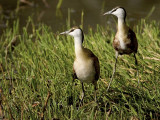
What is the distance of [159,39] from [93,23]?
7.87 feet

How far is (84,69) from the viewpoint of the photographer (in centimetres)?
251

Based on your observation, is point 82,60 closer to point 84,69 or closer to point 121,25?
point 84,69

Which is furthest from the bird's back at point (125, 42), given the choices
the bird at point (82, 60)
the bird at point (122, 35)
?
the bird at point (82, 60)

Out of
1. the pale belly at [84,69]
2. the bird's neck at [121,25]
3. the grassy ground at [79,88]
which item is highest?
the bird's neck at [121,25]

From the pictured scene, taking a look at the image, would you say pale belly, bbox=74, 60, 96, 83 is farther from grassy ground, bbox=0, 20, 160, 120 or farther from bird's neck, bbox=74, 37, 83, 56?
grassy ground, bbox=0, 20, 160, 120

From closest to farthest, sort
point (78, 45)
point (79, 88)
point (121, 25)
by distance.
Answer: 1. point (78, 45)
2. point (121, 25)
3. point (79, 88)

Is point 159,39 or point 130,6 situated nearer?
point 159,39

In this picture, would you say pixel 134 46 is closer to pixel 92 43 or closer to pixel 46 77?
pixel 46 77

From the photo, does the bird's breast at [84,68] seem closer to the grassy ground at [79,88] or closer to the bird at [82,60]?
the bird at [82,60]

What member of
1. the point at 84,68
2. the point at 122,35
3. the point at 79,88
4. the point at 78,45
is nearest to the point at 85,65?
the point at 84,68

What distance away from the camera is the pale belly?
8.23 feet

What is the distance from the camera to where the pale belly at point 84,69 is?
2.51 meters

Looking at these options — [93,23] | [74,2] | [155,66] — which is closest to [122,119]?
[155,66]

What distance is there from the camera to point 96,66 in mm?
2564
